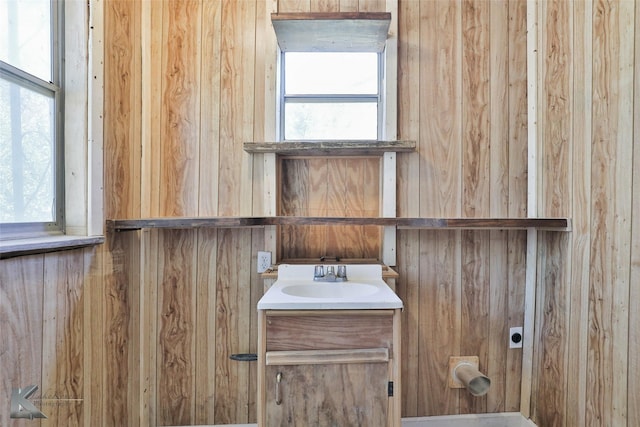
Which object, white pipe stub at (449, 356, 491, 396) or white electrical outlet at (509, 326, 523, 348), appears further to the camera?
white electrical outlet at (509, 326, 523, 348)

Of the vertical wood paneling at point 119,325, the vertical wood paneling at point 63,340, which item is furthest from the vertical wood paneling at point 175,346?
the vertical wood paneling at point 63,340

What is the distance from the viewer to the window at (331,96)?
166 cm

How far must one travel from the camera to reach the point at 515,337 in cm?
161

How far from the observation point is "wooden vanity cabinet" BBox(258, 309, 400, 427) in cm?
105

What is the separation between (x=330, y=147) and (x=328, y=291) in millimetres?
692

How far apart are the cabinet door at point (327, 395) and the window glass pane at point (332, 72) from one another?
1385mm

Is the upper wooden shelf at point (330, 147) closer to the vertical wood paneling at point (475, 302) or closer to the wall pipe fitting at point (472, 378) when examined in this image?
the vertical wood paneling at point (475, 302)

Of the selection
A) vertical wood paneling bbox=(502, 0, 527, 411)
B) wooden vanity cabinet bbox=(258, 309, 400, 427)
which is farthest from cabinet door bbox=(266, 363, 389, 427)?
vertical wood paneling bbox=(502, 0, 527, 411)

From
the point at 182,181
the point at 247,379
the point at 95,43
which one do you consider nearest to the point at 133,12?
the point at 95,43

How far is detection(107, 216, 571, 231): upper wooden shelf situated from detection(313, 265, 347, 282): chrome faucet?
0.22 meters

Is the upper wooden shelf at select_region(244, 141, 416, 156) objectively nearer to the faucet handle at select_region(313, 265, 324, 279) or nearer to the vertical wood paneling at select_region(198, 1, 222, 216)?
the vertical wood paneling at select_region(198, 1, 222, 216)

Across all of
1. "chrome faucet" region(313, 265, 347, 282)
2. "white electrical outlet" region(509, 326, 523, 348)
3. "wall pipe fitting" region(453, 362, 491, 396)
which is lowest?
"wall pipe fitting" region(453, 362, 491, 396)

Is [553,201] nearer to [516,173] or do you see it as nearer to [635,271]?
[516,173]

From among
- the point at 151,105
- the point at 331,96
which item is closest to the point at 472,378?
the point at 331,96
